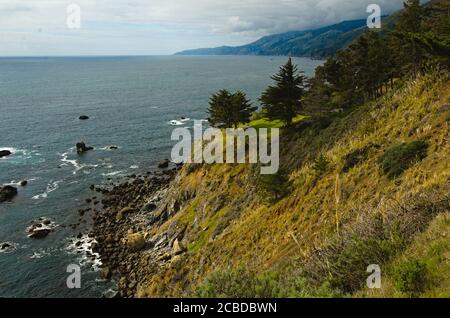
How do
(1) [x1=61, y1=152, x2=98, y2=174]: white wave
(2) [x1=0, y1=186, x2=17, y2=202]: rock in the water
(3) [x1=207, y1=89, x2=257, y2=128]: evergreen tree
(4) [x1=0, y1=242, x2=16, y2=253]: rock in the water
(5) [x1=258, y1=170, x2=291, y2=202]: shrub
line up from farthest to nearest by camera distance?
(1) [x1=61, y1=152, x2=98, y2=174]: white wave, (2) [x1=0, y1=186, x2=17, y2=202]: rock in the water, (3) [x1=207, y1=89, x2=257, y2=128]: evergreen tree, (4) [x1=0, y1=242, x2=16, y2=253]: rock in the water, (5) [x1=258, y1=170, x2=291, y2=202]: shrub

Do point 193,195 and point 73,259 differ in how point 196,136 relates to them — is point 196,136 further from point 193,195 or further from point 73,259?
point 73,259

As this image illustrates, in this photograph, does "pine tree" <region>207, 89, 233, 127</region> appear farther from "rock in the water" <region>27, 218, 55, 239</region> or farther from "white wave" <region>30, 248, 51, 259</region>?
"white wave" <region>30, 248, 51, 259</region>

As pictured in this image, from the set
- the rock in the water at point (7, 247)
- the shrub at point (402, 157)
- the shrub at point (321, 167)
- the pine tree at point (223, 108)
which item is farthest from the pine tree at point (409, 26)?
the rock in the water at point (7, 247)

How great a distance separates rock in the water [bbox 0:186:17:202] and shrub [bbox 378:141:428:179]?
201ft

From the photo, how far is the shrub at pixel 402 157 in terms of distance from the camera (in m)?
27.5

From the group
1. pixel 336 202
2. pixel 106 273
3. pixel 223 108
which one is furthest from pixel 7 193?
pixel 336 202

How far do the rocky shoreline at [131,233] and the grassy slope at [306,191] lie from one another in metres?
2.67

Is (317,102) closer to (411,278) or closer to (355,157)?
(355,157)

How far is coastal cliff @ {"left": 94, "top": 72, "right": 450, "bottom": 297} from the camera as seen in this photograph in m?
13.1

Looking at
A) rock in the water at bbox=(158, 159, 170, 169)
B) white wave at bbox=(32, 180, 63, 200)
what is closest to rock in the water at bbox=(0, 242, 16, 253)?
white wave at bbox=(32, 180, 63, 200)

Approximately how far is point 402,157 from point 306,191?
9939 millimetres

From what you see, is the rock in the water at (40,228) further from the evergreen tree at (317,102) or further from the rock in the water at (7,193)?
the evergreen tree at (317,102)

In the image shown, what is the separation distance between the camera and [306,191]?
1430 inches

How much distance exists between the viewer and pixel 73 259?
4991 centimetres
